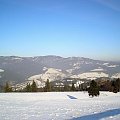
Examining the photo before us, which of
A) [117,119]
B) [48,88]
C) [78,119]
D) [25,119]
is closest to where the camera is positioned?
[117,119]

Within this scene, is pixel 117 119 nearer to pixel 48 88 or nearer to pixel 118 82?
pixel 118 82

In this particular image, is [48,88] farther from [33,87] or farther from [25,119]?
[25,119]

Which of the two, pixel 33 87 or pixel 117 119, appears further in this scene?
pixel 33 87

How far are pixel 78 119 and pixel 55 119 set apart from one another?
2.05m

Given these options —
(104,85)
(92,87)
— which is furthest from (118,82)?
(92,87)

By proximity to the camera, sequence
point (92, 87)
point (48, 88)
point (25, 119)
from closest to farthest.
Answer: point (25, 119) < point (92, 87) < point (48, 88)

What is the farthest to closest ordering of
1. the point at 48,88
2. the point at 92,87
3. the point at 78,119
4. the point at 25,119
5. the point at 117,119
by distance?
1. the point at 48,88
2. the point at 92,87
3. the point at 25,119
4. the point at 78,119
5. the point at 117,119

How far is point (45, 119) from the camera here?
77.4 feet

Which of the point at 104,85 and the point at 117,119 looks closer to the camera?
the point at 117,119

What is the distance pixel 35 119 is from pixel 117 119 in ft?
27.1

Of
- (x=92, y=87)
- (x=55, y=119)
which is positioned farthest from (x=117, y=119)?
(x=92, y=87)

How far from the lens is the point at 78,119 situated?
878 inches

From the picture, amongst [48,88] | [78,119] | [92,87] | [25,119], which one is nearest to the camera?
[78,119]

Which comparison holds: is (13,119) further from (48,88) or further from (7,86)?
(48,88)
